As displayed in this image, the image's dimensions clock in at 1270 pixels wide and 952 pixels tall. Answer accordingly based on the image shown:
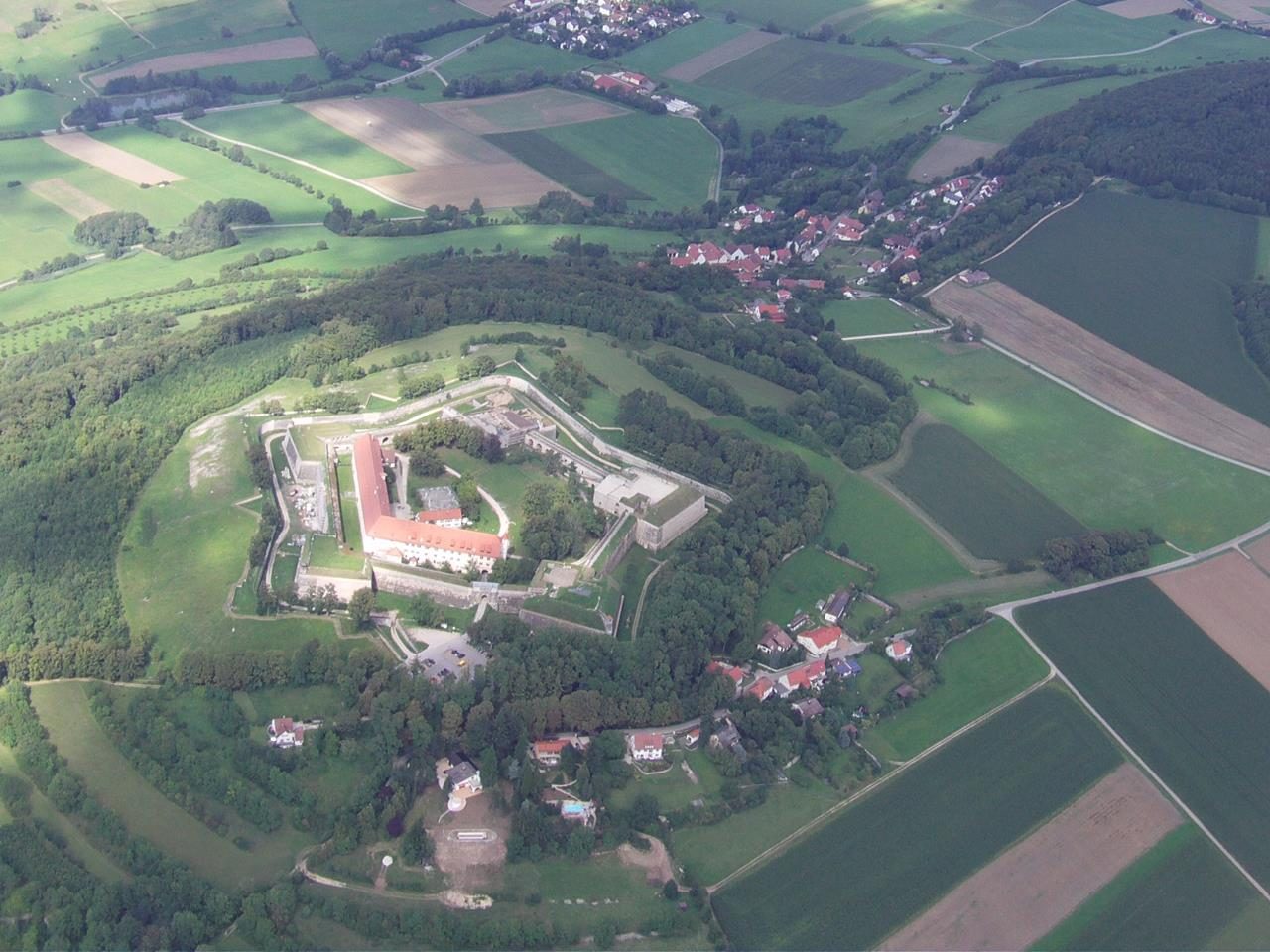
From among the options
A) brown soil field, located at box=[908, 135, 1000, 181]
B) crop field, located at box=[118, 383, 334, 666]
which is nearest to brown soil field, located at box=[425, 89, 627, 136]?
brown soil field, located at box=[908, 135, 1000, 181]

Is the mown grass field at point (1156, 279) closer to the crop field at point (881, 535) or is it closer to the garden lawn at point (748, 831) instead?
the crop field at point (881, 535)

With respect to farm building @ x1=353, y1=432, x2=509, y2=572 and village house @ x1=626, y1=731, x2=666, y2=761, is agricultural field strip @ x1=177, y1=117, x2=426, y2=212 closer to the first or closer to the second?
farm building @ x1=353, y1=432, x2=509, y2=572

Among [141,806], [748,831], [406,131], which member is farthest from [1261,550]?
[406,131]

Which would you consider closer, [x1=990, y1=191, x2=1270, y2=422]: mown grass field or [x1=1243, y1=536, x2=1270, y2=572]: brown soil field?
[x1=1243, y1=536, x2=1270, y2=572]: brown soil field

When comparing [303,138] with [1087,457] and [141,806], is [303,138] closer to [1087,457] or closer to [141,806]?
[1087,457]

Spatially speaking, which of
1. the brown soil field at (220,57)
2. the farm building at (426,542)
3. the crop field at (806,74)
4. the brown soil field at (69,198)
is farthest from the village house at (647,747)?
the brown soil field at (220,57)

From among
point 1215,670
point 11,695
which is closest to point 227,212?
point 11,695
